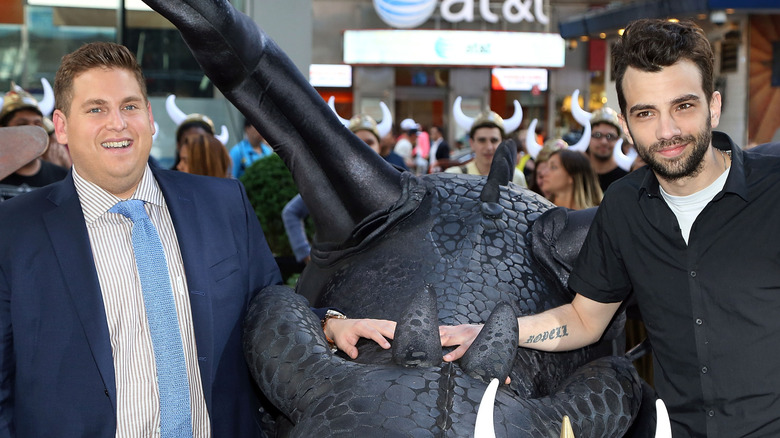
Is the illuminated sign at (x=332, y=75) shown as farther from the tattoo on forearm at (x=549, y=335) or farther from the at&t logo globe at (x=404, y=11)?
the tattoo on forearm at (x=549, y=335)

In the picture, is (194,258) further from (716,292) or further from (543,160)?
(543,160)

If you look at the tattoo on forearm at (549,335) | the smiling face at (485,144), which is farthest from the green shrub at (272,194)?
the tattoo on forearm at (549,335)

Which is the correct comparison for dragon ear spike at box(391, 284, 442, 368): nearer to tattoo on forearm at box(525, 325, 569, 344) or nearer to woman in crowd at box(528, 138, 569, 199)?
tattoo on forearm at box(525, 325, 569, 344)

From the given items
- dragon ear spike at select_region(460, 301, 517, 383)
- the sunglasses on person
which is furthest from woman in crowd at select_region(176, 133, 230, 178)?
dragon ear spike at select_region(460, 301, 517, 383)

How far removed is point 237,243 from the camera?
98.3 inches

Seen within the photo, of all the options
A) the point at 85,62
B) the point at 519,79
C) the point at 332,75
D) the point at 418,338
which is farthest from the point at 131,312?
the point at 519,79

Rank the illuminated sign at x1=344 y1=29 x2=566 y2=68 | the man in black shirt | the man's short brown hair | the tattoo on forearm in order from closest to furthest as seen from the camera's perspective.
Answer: the tattoo on forearm → the man in black shirt → the man's short brown hair → the illuminated sign at x1=344 y1=29 x2=566 y2=68

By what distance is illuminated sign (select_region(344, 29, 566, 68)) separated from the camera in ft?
82.7

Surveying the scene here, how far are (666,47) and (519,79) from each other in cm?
2485

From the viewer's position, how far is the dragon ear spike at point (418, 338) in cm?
169

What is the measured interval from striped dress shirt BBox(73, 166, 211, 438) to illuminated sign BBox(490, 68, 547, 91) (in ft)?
80.6

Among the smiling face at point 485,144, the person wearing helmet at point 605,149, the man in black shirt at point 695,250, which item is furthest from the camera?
the person wearing helmet at point 605,149

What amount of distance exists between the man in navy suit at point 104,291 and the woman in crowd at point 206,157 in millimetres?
3669

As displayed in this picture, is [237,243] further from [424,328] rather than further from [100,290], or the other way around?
[424,328]
